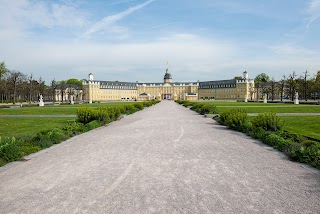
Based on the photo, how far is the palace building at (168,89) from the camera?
5320 inches

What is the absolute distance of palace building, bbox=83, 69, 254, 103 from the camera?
135125 mm

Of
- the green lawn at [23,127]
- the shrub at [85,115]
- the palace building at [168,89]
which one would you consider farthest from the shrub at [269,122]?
the palace building at [168,89]

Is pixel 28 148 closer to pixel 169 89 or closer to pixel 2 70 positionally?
pixel 2 70

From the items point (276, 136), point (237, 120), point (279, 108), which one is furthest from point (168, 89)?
point (276, 136)

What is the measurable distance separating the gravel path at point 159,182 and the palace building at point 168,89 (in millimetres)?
123501

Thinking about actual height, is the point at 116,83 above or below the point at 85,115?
above

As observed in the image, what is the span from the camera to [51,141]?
11.3 metres

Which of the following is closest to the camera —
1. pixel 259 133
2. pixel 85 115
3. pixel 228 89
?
pixel 259 133

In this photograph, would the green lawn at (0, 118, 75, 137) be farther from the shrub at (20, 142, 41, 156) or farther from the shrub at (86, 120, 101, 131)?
the shrub at (20, 142, 41, 156)

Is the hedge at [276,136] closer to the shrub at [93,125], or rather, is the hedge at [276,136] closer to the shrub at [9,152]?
the shrub at [93,125]

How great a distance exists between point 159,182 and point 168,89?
15224 cm

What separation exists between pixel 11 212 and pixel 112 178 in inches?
90.0

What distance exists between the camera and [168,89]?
158 m

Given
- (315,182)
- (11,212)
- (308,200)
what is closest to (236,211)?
(308,200)
